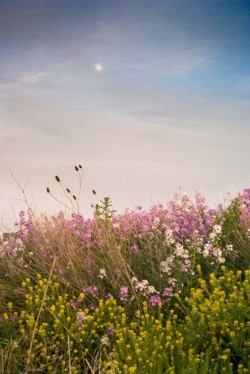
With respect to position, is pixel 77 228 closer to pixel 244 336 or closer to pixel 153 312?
pixel 153 312

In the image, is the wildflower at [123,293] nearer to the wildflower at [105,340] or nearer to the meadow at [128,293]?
the meadow at [128,293]

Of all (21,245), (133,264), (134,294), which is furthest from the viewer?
(21,245)

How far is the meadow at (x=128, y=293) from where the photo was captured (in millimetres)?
4918

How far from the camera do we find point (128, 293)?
6.44 meters

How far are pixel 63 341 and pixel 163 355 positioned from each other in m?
1.40

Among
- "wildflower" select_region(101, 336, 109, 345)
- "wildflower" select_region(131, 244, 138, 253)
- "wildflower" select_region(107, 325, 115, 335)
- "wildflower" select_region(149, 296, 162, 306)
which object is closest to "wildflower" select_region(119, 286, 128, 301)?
"wildflower" select_region(149, 296, 162, 306)

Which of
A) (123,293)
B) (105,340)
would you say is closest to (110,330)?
(105,340)

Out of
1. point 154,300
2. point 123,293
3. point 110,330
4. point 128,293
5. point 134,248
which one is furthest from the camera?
point 134,248

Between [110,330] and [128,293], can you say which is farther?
[128,293]

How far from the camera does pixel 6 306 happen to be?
6582 mm

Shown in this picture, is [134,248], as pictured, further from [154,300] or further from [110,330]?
[110,330]

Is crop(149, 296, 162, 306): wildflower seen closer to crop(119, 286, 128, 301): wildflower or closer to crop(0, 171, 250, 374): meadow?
crop(0, 171, 250, 374): meadow

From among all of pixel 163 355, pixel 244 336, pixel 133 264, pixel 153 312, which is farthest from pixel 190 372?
pixel 133 264

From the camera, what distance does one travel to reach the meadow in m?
4.92
